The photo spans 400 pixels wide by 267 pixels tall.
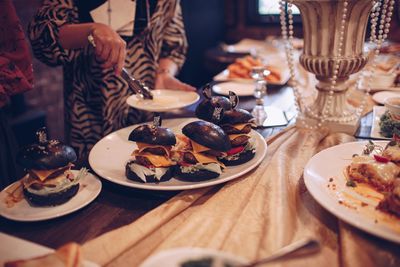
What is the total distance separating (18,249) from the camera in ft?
2.63

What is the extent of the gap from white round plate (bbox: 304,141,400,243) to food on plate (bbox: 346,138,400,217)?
0.08 feet

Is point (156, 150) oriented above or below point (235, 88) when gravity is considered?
above

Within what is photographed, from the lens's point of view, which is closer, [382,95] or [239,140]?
[239,140]

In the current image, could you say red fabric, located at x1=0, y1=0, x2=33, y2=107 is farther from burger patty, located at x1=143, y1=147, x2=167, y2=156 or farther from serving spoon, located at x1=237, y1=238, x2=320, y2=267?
serving spoon, located at x1=237, y1=238, x2=320, y2=267

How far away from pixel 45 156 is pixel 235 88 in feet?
4.34

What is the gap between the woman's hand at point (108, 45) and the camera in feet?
4.35

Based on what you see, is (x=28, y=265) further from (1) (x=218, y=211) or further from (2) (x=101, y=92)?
(2) (x=101, y=92)

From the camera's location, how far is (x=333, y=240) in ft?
2.78

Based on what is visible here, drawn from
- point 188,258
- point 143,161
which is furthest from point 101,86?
point 188,258

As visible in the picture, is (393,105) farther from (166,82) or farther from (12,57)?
(12,57)

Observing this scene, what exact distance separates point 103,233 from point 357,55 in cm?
114

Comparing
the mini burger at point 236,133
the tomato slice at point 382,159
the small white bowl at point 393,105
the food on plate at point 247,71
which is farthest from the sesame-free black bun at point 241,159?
the food on plate at point 247,71

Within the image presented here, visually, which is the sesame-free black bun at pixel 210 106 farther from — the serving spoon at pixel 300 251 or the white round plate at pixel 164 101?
the serving spoon at pixel 300 251

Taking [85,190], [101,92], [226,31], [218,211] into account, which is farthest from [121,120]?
[226,31]
